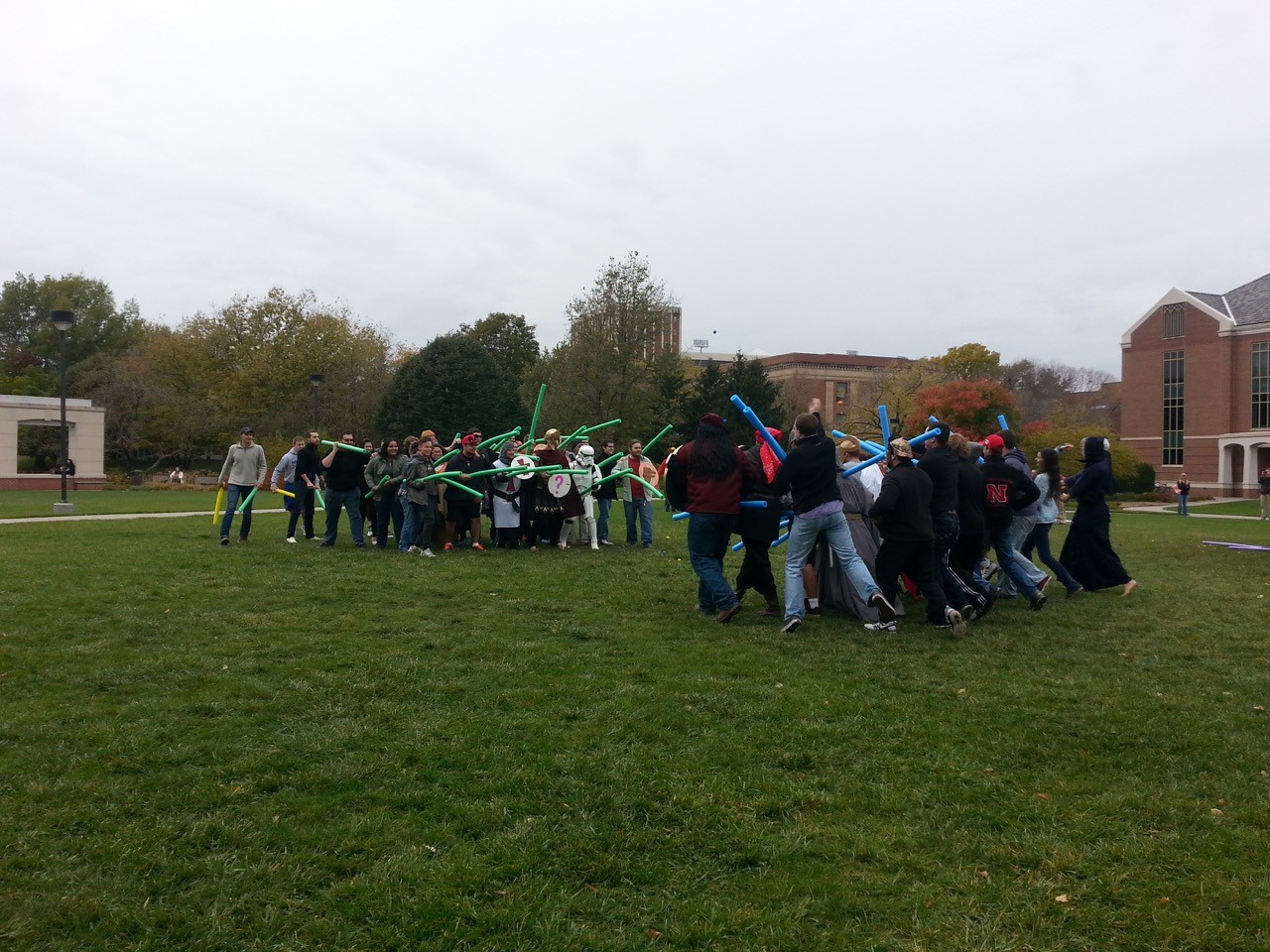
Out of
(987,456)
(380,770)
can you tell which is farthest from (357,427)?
(380,770)

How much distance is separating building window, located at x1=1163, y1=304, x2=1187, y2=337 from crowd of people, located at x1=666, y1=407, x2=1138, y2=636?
5981 cm

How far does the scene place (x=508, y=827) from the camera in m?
4.29

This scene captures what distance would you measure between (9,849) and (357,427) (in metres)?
47.9

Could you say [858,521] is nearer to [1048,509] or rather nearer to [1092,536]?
[1048,509]

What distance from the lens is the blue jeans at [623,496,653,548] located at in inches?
663

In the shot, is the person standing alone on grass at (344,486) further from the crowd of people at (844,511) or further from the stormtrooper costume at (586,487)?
the stormtrooper costume at (586,487)

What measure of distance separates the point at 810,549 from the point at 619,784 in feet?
15.5

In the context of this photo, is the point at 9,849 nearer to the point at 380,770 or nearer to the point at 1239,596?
the point at 380,770

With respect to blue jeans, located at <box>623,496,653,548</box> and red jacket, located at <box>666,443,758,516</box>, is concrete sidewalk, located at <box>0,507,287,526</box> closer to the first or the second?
blue jeans, located at <box>623,496,653,548</box>

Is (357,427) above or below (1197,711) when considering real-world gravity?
above

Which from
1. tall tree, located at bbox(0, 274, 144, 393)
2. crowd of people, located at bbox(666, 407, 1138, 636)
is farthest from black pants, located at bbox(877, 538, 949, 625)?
tall tree, located at bbox(0, 274, 144, 393)

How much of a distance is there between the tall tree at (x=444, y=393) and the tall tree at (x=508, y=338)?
65.9 ft

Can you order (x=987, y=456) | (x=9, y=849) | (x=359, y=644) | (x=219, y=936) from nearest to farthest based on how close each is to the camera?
(x=219, y=936)
(x=9, y=849)
(x=359, y=644)
(x=987, y=456)

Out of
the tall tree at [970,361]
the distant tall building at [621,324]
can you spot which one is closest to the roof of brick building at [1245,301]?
the tall tree at [970,361]
